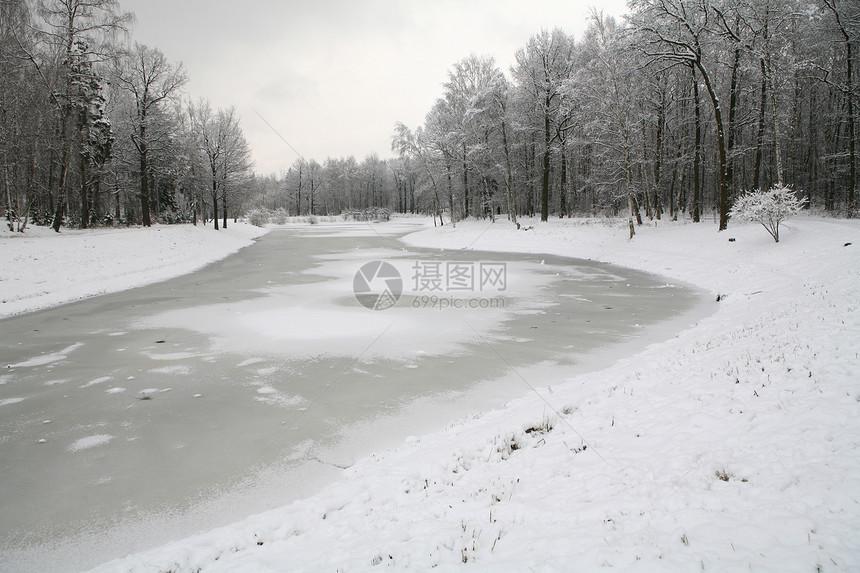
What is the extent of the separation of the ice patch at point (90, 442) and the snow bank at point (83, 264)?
32.7ft

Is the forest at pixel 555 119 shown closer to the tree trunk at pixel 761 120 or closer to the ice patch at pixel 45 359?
the tree trunk at pixel 761 120

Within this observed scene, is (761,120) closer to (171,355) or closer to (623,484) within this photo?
(623,484)

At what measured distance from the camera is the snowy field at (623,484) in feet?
9.99

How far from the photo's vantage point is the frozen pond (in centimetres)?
428

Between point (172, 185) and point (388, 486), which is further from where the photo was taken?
point (172, 185)

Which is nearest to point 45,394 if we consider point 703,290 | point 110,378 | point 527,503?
point 110,378

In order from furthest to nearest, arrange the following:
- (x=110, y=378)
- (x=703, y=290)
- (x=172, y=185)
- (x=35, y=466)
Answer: (x=172, y=185) < (x=703, y=290) < (x=110, y=378) < (x=35, y=466)

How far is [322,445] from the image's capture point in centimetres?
537

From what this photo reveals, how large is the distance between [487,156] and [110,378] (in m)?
35.9

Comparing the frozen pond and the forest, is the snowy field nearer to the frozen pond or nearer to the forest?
the frozen pond

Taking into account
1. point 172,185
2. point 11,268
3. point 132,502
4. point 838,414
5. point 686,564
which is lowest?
point 132,502

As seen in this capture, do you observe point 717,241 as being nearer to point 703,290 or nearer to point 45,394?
point 703,290

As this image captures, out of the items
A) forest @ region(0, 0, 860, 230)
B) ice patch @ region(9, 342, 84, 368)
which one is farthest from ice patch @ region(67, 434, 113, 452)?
forest @ region(0, 0, 860, 230)

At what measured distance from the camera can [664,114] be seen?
91.6 ft
